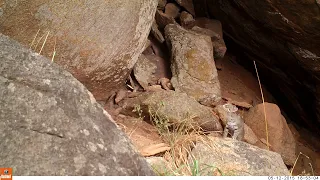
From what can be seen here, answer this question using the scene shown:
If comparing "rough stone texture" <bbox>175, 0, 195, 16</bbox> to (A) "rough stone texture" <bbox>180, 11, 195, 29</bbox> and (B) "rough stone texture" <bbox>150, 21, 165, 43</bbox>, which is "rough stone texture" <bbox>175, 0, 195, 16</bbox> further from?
(B) "rough stone texture" <bbox>150, 21, 165, 43</bbox>

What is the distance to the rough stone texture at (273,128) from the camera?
278cm

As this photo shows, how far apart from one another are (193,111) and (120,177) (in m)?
1.23

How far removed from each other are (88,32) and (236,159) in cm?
103

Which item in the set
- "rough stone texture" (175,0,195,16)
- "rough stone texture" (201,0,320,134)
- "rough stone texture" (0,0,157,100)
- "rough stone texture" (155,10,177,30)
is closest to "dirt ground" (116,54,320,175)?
"rough stone texture" (201,0,320,134)

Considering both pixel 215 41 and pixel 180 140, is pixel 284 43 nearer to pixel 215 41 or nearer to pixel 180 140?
pixel 215 41

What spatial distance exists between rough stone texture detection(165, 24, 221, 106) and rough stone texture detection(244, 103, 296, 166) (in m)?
0.33

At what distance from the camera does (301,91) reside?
3.54 metres

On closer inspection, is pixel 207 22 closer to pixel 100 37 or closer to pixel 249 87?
pixel 249 87

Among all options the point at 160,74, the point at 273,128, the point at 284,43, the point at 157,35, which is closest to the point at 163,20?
the point at 157,35

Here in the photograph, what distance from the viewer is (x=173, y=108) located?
7.33 feet

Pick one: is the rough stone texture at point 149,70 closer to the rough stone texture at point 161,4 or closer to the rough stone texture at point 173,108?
the rough stone texture at point 173,108

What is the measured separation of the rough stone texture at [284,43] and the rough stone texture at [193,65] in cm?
43

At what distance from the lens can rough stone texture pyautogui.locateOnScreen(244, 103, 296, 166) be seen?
2783mm

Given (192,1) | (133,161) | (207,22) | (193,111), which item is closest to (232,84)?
(207,22)
